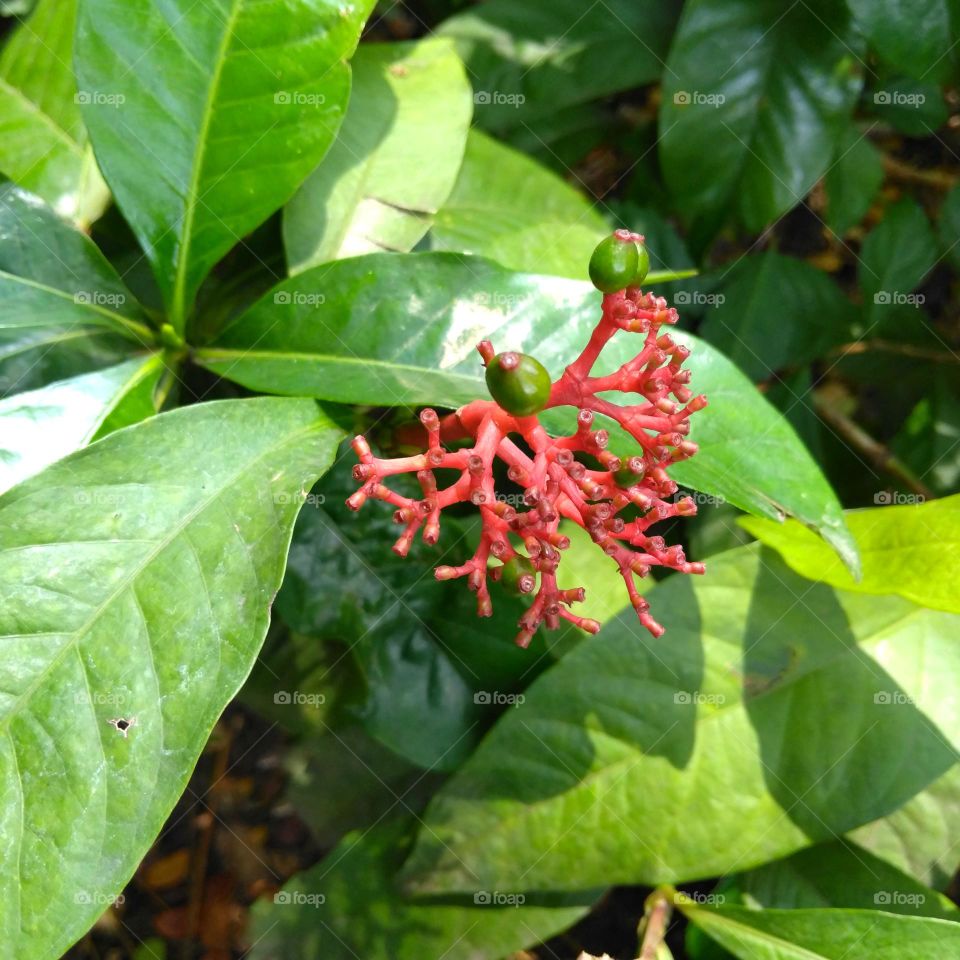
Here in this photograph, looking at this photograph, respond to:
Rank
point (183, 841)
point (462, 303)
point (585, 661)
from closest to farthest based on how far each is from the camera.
Answer: point (462, 303) < point (585, 661) < point (183, 841)

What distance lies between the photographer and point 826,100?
7.17 feet

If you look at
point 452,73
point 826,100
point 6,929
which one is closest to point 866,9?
point 826,100

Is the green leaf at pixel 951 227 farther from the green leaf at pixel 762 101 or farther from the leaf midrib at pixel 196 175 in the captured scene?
the leaf midrib at pixel 196 175

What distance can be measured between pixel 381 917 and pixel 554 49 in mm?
2089

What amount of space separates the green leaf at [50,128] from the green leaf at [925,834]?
6.54ft

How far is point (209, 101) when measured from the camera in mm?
1476

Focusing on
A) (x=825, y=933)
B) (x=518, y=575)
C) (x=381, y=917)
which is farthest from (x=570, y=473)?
(x=381, y=917)

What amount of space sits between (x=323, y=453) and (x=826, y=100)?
5.23 ft

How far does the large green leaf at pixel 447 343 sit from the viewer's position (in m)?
1.42

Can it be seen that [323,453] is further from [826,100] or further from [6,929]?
[826,100]

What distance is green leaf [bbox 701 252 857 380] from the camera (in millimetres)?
2352

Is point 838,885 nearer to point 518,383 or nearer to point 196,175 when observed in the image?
point 518,383

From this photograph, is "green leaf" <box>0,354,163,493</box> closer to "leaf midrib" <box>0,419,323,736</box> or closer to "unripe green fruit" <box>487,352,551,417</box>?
"leaf midrib" <box>0,419,323,736</box>

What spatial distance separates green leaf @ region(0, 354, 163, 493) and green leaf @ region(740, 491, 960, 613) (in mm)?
1111
